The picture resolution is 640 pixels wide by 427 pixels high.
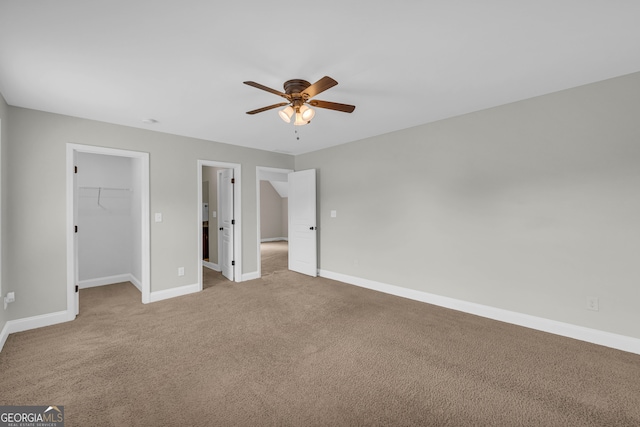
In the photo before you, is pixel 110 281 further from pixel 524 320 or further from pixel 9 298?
pixel 524 320

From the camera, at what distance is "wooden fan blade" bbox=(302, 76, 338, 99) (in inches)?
77.8

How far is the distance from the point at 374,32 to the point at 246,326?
123 inches

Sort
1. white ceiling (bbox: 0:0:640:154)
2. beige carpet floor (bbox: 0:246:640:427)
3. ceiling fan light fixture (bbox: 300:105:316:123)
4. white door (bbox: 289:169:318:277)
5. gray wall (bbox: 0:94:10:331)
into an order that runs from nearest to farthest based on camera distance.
→ white ceiling (bbox: 0:0:640:154), beige carpet floor (bbox: 0:246:640:427), ceiling fan light fixture (bbox: 300:105:316:123), gray wall (bbox: 0:94:10:331), white door (bbox: 289:169:318:277)

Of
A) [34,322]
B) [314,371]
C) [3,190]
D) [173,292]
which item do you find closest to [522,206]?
[314,371]

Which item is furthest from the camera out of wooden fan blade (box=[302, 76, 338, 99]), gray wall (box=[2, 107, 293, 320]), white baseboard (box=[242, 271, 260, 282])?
white baseboard (box=[242, 271, 260, 282])

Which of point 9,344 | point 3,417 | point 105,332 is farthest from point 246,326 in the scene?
point 9,344

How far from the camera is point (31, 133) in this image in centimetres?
307

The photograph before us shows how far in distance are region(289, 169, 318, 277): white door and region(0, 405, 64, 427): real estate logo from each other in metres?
3.86

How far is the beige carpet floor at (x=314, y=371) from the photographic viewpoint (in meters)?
1.74

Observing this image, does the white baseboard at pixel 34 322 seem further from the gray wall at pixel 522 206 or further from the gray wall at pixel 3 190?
the gray wall at pixel 522 206

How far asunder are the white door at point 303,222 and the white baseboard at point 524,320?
1.39 meters

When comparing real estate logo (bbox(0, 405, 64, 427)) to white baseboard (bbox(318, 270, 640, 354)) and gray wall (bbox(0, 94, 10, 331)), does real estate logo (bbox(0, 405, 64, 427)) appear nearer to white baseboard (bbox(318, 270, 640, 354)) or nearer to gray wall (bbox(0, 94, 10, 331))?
gray wall (bbox(0, 94, 10, 331))

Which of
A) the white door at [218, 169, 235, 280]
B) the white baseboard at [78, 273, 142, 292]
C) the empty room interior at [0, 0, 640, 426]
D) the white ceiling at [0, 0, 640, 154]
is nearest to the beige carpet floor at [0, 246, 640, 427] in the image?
the empty room interior at [0, 0, 640, 426]

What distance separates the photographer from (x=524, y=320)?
3.01 m
